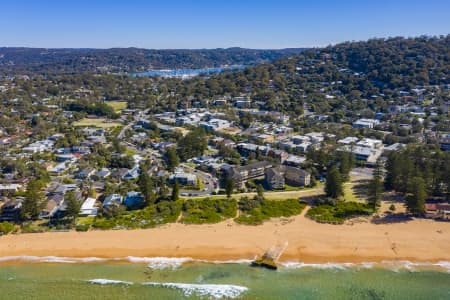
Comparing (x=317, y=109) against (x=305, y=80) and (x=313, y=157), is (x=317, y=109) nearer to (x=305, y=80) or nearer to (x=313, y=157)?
(x=305, y=80)

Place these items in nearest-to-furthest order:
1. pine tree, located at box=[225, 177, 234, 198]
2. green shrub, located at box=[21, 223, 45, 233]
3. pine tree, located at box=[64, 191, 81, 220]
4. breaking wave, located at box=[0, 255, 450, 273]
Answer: breaking wave, located at box=[0, 255, 450, 273], green shrub, located at box=[21, 223, 45, 233], pine tree, located at box=[64, 191, 81, 220], pine tree, located at box=[225, 177, 234, 198]

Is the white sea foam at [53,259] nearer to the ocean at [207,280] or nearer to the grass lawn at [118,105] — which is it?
the ocean at [207,280]

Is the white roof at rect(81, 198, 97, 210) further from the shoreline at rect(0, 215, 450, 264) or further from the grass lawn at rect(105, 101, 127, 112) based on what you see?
the grass lawn at rect(105, 101, 127, 112)

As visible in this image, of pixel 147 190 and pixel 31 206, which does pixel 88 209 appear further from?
pixel 147 190

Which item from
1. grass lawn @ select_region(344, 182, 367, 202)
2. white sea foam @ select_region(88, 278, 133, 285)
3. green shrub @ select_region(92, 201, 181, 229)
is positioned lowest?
white sea foam @ select_region(88, 278, 133, 285)

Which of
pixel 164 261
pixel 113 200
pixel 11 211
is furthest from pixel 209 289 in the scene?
pixel 11 211

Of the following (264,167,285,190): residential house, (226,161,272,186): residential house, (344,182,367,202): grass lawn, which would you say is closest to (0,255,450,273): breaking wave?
(344,182,367,202): grass lawn
